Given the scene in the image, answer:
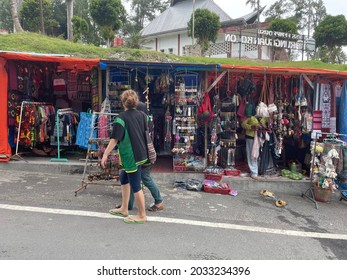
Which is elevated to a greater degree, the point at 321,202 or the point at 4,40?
the point at 4,40

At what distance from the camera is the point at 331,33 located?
1988cm

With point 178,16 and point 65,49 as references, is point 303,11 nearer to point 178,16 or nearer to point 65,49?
point 178,16

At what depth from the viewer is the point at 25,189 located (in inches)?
228

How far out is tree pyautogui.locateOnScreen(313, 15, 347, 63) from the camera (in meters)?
19.6

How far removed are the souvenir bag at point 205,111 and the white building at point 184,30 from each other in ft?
50.5

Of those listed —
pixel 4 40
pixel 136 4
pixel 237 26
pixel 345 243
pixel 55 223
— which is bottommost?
pixel 345 243

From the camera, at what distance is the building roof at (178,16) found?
86.4ft

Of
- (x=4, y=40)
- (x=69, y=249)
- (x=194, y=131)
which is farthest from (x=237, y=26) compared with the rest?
(x=69, y=249)

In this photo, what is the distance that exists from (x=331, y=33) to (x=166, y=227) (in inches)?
804

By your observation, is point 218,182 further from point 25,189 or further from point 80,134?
point 25,189

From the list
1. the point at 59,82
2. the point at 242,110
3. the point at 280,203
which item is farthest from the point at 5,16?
the point at 280,203
